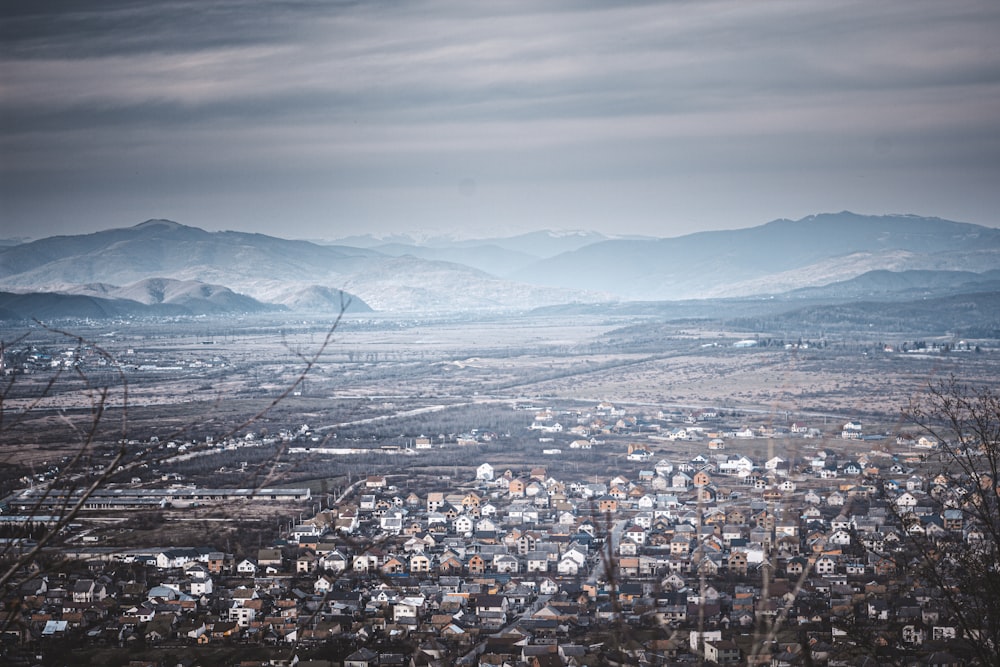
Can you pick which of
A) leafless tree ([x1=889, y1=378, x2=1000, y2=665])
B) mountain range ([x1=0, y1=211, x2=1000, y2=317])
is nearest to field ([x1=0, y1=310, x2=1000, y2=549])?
leafless tree ([x1=889, y1=378, x2=1000, y2=665])

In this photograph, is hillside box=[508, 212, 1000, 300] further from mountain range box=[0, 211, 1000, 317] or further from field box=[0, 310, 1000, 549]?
field box=[0, 310, 1000, 549]

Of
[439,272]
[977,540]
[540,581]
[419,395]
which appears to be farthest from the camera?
[439,272]

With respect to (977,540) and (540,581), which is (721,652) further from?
(977,540)

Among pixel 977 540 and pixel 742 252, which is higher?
pixel 742 252

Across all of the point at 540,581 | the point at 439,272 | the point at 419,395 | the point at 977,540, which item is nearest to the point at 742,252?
the point at 439,272

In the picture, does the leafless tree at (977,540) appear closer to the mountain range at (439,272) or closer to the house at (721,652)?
the house at (721,652)

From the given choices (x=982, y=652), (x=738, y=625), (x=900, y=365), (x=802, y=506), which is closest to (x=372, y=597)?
(x=738, y=625)
